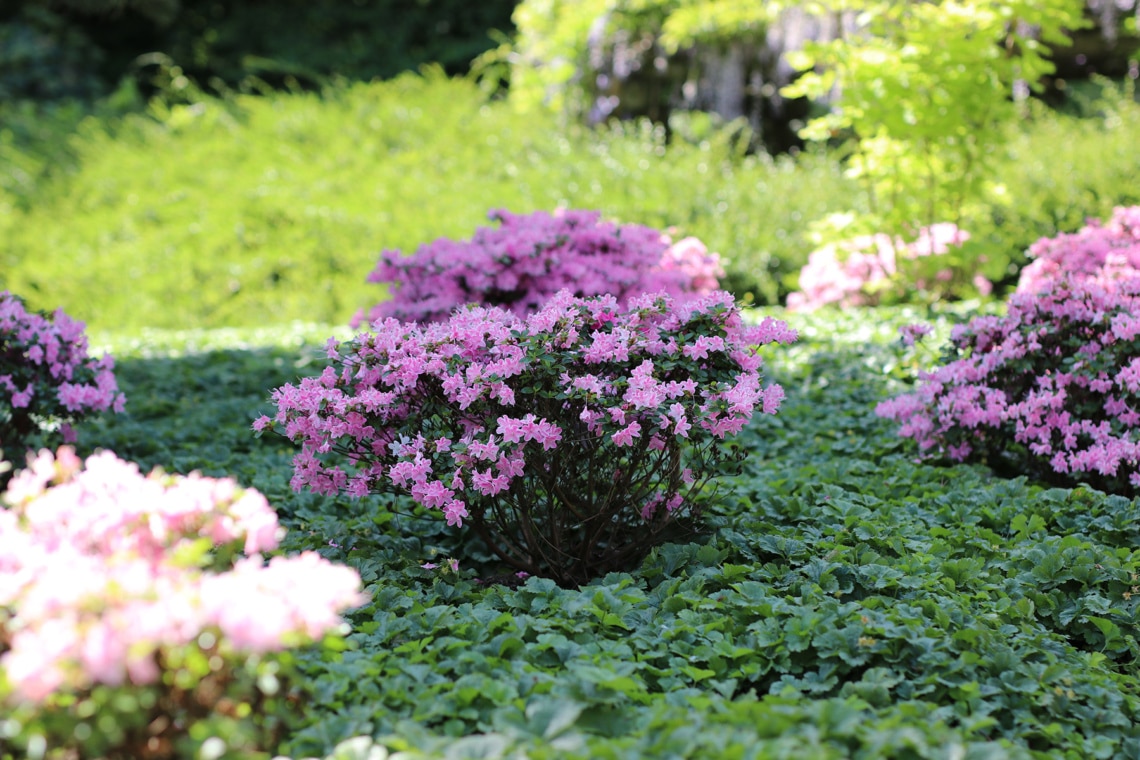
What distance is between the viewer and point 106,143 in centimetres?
1389

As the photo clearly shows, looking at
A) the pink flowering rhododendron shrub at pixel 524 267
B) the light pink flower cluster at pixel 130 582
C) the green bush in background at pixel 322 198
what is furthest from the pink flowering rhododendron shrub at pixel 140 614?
the green bush in background at pixel 322 198

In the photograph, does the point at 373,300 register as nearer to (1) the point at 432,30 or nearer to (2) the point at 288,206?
(2) the point at 288,206

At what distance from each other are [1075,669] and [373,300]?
6.93 metres

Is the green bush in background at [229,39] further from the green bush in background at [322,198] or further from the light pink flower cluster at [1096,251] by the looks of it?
the light pink flower cluster at [1096,251]

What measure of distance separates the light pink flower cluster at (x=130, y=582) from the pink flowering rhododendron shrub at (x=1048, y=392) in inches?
117

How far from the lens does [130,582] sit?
1477mm

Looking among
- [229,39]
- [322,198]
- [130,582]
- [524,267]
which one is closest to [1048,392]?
[524,267]

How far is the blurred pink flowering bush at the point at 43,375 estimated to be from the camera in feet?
12.3

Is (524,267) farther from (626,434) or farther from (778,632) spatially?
(778,632)

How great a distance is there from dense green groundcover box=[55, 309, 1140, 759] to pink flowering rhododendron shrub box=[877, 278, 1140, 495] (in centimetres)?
16

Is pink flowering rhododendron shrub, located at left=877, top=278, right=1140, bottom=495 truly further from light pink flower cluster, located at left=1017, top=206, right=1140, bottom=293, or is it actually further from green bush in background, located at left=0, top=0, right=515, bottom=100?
green bush in background, located at left=0, top=0, right=515, bottom=100

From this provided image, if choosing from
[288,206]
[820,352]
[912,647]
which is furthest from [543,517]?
[288,206]

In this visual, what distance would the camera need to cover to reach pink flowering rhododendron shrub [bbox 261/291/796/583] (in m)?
2.65

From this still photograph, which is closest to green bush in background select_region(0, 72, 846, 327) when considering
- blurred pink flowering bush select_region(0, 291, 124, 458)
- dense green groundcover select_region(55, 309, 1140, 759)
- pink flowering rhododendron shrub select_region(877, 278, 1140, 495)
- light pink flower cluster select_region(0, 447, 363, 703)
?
pink flowering rhododendron shrub select_region(877, 278, 1140, 495)
